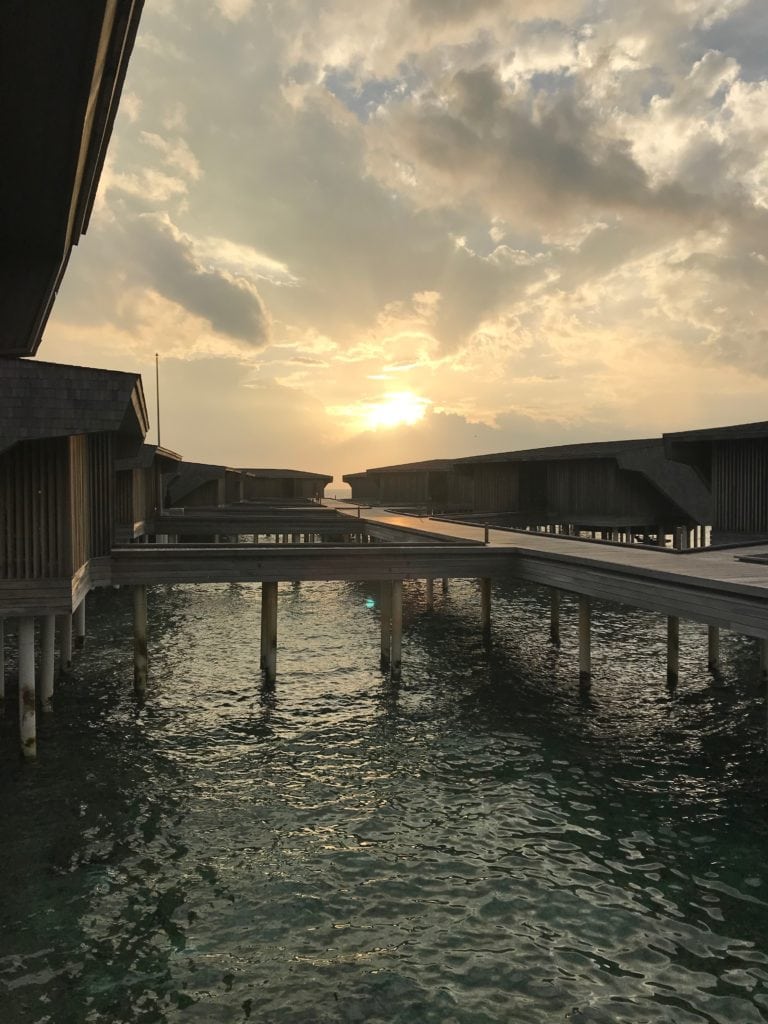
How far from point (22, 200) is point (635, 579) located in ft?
46.3

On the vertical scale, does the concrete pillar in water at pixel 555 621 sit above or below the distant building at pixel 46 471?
below

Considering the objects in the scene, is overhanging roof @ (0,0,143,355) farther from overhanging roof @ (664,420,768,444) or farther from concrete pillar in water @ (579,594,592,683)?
overhanging roof @ (664,420,768,444)

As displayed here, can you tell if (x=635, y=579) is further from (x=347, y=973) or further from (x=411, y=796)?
(x=347, y=973)

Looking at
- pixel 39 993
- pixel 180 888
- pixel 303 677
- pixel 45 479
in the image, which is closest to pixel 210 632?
pixel 303 677

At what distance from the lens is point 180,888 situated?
888cm

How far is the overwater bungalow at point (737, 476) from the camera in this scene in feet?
70.2

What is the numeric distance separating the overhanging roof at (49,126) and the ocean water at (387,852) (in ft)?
33.3

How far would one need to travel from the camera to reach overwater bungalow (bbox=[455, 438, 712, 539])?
113ft

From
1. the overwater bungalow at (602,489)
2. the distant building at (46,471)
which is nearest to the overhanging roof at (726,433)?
the overwater bungalow at (602,489)

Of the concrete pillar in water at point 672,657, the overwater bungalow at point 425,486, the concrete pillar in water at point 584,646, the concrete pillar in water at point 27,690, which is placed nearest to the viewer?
the concrete pillar in water at point 27,690

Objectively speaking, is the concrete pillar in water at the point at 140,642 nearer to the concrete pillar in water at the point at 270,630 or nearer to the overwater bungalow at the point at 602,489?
the concrete pillar in water at the point at 270,630

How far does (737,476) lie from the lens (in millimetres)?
22031

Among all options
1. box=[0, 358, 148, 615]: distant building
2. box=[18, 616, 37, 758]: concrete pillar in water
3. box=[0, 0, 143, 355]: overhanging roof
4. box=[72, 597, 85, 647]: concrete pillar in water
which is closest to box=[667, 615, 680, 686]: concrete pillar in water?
box=[0, 358, 148, 615]: distant building

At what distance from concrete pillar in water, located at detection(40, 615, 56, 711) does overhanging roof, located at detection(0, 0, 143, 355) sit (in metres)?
7.26
